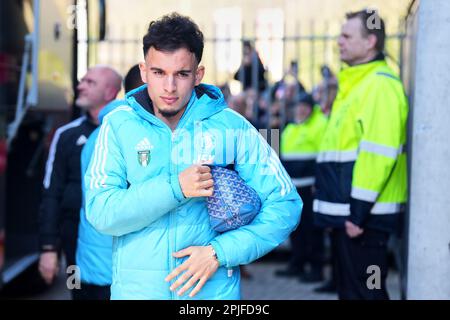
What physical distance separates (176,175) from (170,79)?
32 centimetres

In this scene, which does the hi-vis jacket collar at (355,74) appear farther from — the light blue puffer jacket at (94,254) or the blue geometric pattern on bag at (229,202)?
the blue geometric pattern on bag at (229,202)

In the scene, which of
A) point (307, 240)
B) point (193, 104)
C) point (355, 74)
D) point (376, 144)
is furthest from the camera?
point (307, 240)

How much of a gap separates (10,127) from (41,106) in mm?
691

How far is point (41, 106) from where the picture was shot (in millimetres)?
7012

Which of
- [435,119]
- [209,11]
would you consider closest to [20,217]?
[435,119]

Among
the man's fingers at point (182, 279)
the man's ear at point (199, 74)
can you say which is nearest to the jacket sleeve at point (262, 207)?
the man's fingers at point (182, 279)

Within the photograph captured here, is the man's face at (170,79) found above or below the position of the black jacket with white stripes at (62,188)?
above

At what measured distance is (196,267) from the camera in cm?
292

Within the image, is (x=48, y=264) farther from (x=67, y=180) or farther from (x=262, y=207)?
(x=262, y=207)

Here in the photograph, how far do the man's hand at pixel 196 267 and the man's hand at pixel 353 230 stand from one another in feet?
6.77

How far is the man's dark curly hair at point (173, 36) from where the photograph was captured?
3.00m

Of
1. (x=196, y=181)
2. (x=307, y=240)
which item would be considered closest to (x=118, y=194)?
(x=196, y=181)

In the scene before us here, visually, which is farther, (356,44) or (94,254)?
(356,44)

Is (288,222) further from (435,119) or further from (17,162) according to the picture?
(17,162)
